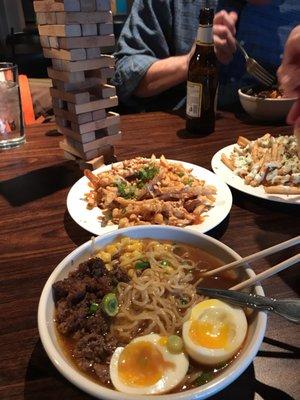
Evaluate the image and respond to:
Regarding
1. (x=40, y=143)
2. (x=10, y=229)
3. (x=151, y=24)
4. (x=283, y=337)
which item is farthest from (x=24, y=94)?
(x=283, y=337)

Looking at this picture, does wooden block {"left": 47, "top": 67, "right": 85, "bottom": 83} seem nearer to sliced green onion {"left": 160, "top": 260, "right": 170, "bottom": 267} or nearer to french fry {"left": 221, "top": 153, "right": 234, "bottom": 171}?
french fry {"left": 221, "top": 153, "right": 234, "bottom": 171}

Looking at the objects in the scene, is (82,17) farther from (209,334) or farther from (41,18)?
(209,334)

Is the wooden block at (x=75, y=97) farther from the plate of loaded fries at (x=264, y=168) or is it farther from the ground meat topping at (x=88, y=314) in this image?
the ground meat topping at (x=88, y=314)

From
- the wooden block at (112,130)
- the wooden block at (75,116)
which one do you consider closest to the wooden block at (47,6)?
the wooden block at (75,116)

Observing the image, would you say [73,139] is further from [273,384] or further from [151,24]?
[151,24]

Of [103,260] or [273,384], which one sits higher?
[103,260]

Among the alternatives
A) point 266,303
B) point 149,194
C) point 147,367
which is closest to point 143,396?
point 147,367

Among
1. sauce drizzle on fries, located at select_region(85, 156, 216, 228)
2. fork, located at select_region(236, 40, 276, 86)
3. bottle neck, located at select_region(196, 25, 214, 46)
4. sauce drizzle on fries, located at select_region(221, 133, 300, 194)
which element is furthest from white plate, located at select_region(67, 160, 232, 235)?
fork, located at select_region(236, 40, 276, 86)
